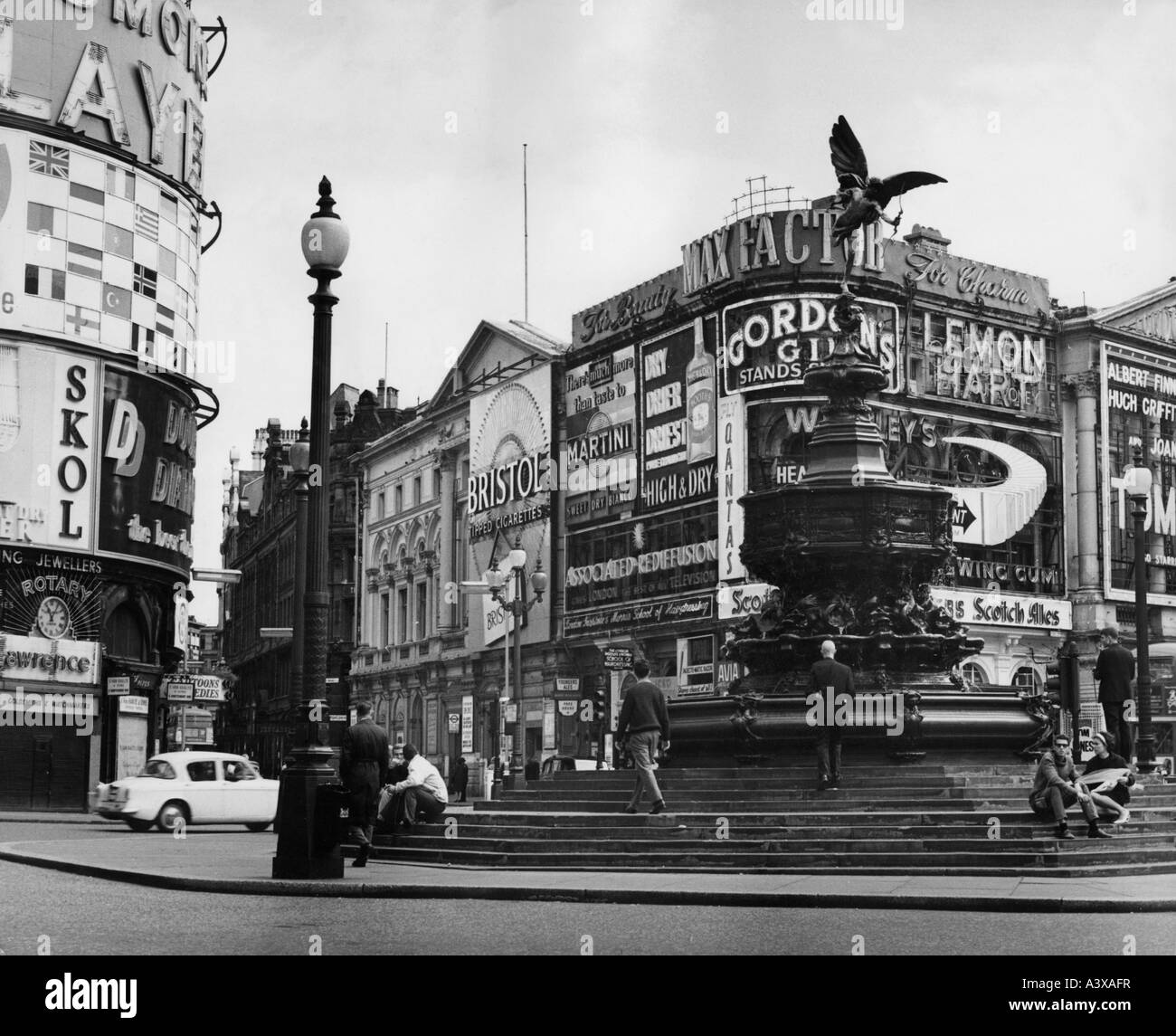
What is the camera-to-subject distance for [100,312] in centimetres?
4900

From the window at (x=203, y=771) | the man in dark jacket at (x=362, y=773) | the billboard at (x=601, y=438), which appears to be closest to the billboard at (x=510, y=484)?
the billboard at (x=601, y=438)

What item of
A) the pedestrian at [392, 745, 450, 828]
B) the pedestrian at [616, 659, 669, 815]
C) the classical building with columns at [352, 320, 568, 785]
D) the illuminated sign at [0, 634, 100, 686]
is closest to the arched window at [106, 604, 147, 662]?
the illuminated sign at [0, 634, 100, 686]

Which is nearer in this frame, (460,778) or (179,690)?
(179,690)

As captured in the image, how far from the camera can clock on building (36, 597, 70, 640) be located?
47.5 m

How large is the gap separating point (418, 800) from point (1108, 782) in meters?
7.55

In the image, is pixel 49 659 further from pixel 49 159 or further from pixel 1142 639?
pixel 1142 639

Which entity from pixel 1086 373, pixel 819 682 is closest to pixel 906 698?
pixel 819 682

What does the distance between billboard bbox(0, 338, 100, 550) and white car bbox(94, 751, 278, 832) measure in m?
14.9

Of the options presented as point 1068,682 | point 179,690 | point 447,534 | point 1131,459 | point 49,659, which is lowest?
point 1068,682

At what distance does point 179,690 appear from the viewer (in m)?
50.2
